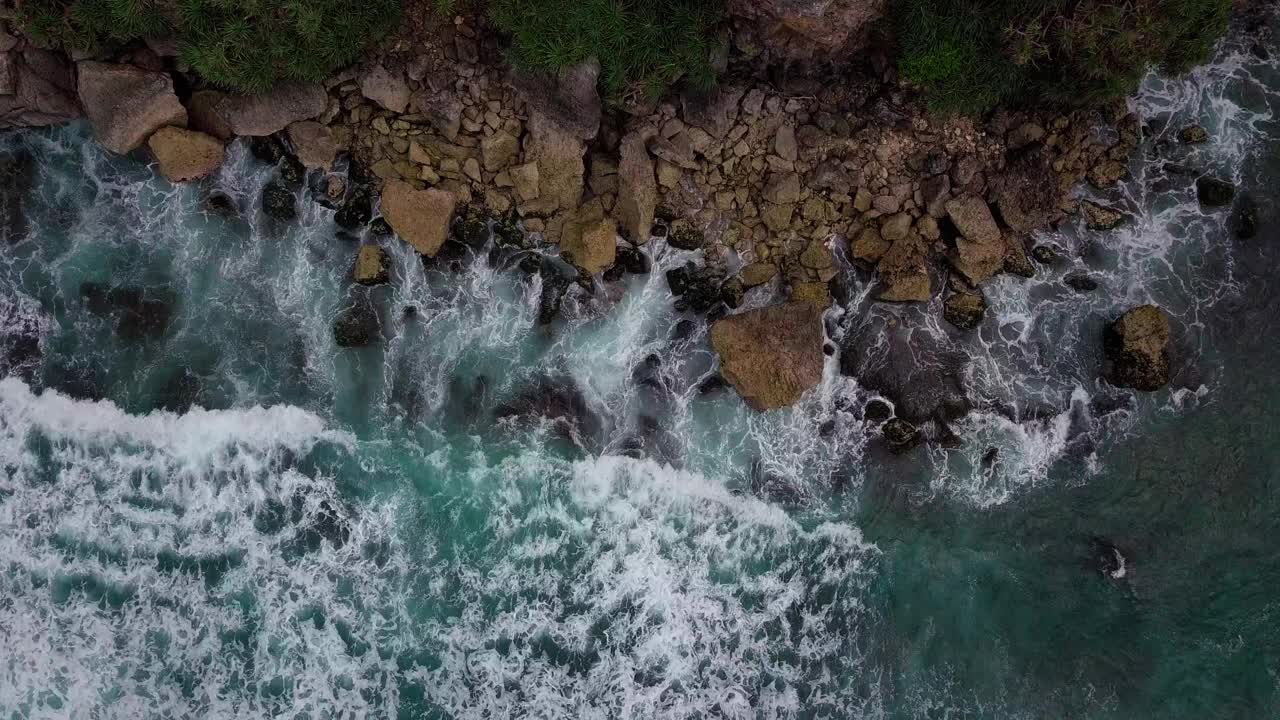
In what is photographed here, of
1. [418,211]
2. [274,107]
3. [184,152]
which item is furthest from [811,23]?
[184,152]

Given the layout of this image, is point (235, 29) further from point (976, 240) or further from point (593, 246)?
point (976, 240)

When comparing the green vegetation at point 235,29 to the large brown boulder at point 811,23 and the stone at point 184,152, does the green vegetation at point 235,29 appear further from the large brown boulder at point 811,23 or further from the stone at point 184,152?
the large brown boulder at point 811,23

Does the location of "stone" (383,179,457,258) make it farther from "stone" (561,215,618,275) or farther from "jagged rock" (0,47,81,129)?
"jagged rock" (0,47,81,129)

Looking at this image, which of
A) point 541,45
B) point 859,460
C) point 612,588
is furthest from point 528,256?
point 859,460

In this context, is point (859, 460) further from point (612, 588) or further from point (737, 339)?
point (612, 588)

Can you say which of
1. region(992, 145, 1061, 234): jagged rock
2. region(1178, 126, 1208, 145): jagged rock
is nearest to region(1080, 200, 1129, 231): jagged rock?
region(992, 145, 1061, 234): jagged rock

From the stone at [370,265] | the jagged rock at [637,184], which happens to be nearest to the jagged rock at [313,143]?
the stone at [370,265]

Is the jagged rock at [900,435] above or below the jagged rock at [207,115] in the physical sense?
below
